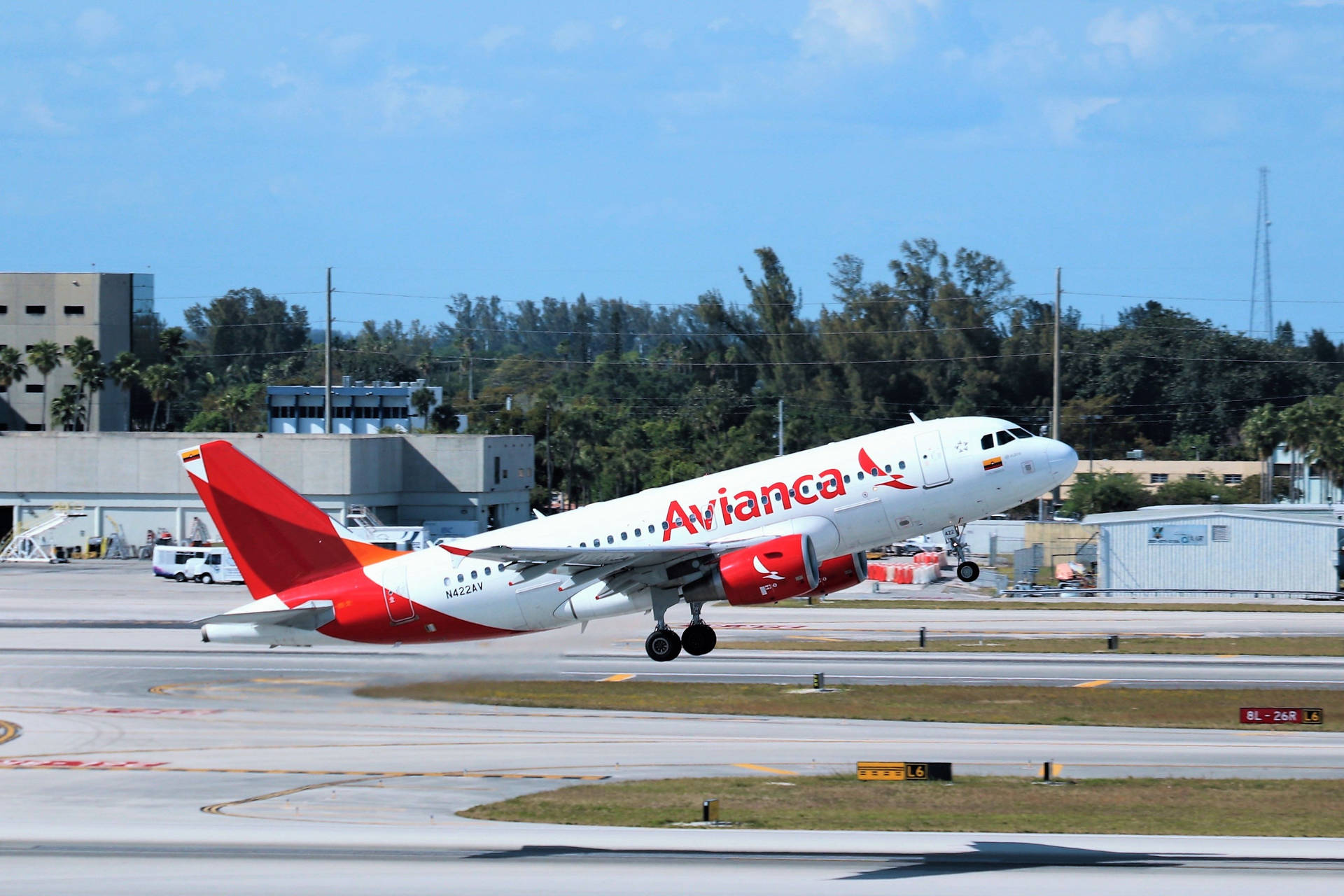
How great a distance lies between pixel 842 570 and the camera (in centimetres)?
3875

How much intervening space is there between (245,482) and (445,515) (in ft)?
256

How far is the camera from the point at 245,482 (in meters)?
43.5

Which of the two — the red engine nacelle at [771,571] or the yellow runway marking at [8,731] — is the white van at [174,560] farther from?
the red engine nacelle at [771,571]

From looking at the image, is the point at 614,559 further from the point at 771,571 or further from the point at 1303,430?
the point at 1303,430

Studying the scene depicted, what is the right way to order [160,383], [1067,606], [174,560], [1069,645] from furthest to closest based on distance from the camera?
[160,383]
[174,560]
[1067,606]
[1069,645]

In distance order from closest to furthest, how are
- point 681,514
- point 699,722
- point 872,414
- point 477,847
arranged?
point 477,847
point 681,514
point 699,722
point 872,414

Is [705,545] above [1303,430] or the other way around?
the other way around

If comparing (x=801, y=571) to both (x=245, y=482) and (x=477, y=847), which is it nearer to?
(x=477, y=847)

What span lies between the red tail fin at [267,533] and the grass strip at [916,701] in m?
8.34

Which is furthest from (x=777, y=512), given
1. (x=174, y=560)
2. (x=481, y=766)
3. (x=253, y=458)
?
(x=253, y=458)

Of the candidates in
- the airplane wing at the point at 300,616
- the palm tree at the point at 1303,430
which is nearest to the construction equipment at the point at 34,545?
the airplane wing at the point at 300,616

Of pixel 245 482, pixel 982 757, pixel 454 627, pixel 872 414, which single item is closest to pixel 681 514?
pixel 454 627

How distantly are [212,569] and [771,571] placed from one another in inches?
2614

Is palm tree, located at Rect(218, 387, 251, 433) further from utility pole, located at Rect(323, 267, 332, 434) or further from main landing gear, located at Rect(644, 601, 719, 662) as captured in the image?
main landing gear, located at Rect(644, 601, 719, 662)
